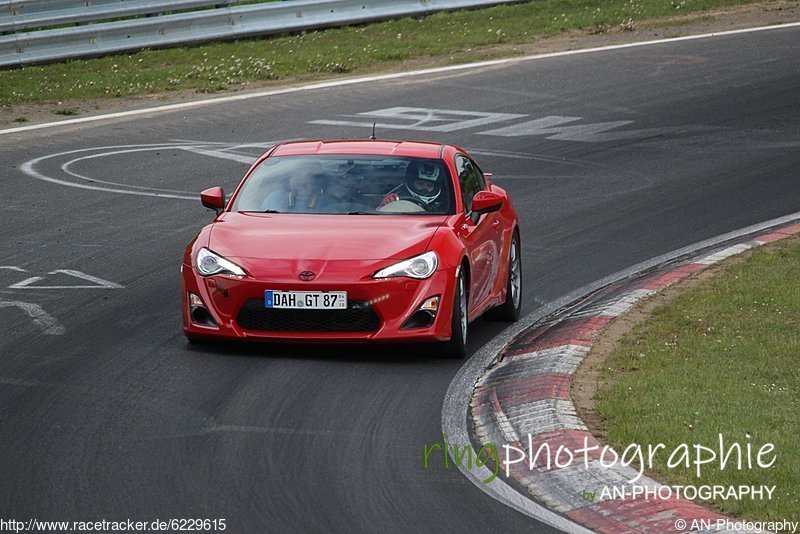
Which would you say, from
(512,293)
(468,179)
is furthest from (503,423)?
(468,179)

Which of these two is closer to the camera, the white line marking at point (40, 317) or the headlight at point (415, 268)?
the headlight at point (415, 268)

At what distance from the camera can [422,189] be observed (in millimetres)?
11125

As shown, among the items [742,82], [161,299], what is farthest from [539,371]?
Answer: [742,82]

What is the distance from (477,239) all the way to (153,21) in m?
16.0

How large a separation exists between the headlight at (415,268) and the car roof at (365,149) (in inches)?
59.2

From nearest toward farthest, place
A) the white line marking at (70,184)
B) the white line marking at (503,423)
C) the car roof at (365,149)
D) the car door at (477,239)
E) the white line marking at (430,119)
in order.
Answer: the white line marking at (503,423)
the car door at (477,239)
the car roof at (365,149)
the white line marking at (70,184)
the white line marking at (430,119)

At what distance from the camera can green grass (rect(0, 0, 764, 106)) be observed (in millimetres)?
23500

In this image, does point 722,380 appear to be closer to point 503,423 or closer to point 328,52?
point 503,423

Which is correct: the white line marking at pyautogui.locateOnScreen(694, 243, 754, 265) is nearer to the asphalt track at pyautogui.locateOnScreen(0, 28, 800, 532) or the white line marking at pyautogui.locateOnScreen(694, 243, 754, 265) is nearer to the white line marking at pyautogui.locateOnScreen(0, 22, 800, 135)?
the asphalt track at pyautogui.locateOnScreen(0, 28, 800, 532)

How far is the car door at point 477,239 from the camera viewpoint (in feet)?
35.2

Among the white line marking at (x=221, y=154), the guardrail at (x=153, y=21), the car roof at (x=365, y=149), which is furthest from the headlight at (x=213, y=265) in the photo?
the guardrail at (x=153, y=21)

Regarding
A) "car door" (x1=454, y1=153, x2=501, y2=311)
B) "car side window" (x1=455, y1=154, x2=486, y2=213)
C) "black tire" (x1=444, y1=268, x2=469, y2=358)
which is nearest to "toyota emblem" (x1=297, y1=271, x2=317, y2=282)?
"black tire" (x1=444, y1=268, x2=469, y2=358)

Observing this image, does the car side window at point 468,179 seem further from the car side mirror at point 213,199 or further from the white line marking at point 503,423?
the white line marking at point 503,423

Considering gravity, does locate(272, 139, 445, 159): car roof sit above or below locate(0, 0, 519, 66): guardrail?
above
